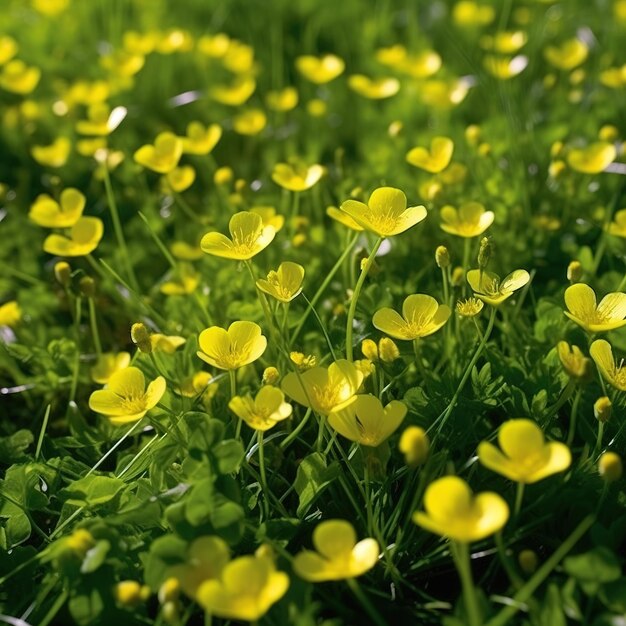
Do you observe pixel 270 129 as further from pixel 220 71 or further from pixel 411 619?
pixel 411 619

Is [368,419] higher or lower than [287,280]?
lower

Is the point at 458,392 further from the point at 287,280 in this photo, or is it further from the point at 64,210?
the point at 64,210

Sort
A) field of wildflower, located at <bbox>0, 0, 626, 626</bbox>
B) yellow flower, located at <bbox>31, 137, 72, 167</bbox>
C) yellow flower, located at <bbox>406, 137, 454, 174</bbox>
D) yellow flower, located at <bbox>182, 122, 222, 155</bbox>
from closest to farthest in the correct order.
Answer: field of wildflower, located at <bbox>0, 0, 626, 626</bbox>
yellow flower, located at <bbox>406, 137, 454, 174</bbox>
yellow flower, located at <bbox>182, 122, 222, 155</bbox>
yellow flower, located at <bbox>31, 137, 72, 167</bbox>

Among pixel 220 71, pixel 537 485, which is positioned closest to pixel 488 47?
pixel 220 71

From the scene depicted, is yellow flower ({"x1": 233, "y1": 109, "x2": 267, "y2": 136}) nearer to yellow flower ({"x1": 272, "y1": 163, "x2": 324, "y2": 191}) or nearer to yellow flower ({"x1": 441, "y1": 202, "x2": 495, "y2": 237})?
yellow flower ({"x1": 272, "y1": 163, "x2": 324, "y2": 191})

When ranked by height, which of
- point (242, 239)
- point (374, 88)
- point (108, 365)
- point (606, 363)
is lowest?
point (108, 365)

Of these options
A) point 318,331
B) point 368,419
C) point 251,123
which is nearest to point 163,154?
point 251,123

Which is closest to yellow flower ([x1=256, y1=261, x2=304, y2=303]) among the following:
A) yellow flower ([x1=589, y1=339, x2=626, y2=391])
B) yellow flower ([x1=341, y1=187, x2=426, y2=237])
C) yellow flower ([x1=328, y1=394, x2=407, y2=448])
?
yellow flower ([x1=341, y1=187, x2=426, y2=237])

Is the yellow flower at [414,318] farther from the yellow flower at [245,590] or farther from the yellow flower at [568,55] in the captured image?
the yellow flower at [568,55]
